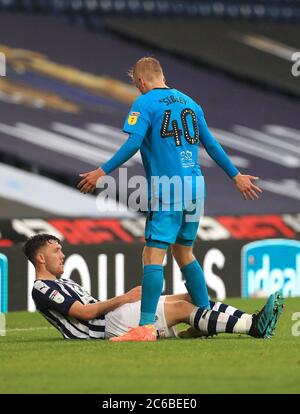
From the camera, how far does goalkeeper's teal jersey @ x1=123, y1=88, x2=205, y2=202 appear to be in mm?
7945

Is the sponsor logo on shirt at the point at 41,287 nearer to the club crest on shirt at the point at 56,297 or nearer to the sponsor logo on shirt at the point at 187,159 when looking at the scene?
the club crest on shirt at the point at 56,297

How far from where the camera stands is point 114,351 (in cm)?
744

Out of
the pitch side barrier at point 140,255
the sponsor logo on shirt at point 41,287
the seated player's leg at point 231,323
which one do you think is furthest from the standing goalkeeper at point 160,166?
the pitch side barrier at point 140,255

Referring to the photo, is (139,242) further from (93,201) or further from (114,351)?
(114,351)

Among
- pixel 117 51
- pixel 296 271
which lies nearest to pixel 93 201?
pixel 296 271

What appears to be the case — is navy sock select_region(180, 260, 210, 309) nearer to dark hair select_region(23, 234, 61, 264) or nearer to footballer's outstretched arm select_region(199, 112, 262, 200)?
footballer's outstretched arm select_region(199, 112, 262, 200)

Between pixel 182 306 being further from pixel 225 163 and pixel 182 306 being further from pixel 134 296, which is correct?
pixel 225 163

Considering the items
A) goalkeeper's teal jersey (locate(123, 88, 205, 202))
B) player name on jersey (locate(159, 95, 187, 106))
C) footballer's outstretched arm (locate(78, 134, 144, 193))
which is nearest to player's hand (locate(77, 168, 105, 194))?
footballer's outstretched arm (locate(78, 134, 144, 193))

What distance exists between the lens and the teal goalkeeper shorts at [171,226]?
25.9 feet

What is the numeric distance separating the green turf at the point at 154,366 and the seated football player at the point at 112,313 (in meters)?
0.10

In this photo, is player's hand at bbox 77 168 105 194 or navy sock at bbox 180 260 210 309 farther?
navy sock at bbox 180 260 210 309

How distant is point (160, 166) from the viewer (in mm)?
7973

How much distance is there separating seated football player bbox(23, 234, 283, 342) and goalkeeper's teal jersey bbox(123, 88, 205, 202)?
2.34 ft

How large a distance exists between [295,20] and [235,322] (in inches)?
568
